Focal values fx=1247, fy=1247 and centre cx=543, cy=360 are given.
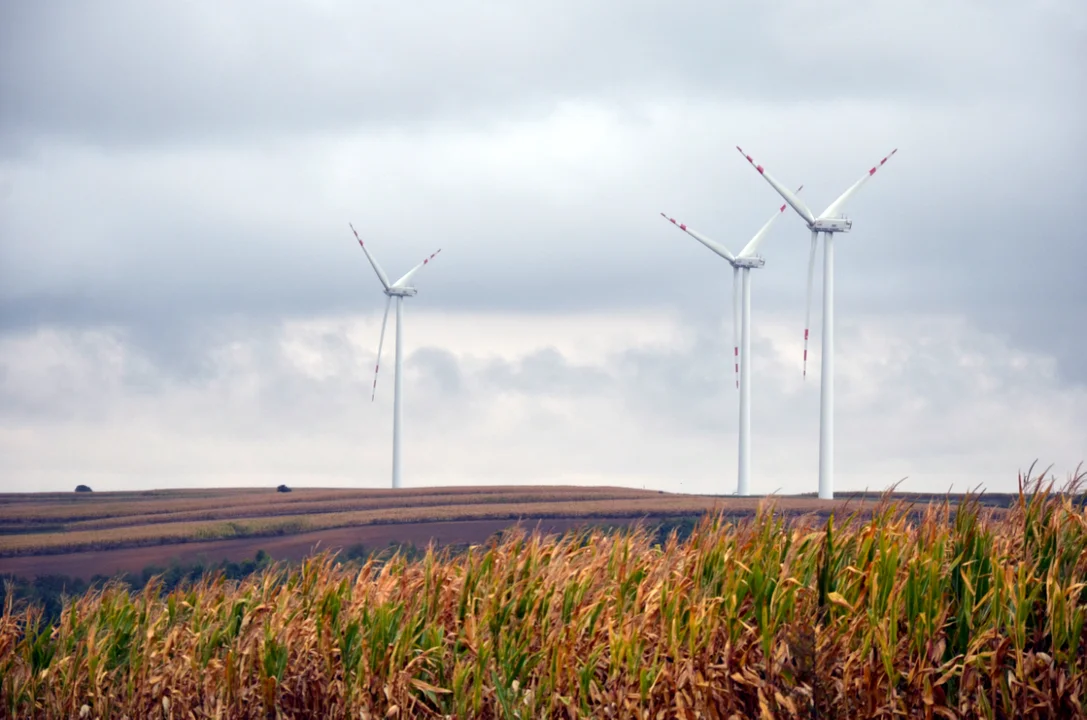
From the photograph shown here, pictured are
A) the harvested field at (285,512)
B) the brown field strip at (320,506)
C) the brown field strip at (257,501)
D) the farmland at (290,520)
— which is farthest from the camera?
the brown field strip at (257,501)

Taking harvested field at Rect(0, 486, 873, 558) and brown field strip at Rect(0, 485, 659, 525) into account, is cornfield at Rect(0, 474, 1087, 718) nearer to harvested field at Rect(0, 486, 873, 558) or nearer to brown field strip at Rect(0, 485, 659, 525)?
harvested field at Rect(0, 486, 873, 558)

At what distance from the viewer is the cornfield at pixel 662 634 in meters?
21.1

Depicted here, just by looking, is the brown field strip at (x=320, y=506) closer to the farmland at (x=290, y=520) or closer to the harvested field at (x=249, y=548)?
the farmland at (x=290, y=520)

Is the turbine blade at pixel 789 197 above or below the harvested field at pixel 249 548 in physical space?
above

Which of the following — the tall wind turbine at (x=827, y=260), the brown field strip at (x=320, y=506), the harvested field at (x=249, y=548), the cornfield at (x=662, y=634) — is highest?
the tall wind turbine at (x=827, y=260)

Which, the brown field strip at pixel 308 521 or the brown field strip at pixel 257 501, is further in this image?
the brown field strip at pixel 257 501

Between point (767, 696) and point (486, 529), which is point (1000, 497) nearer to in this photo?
point (486, 529)

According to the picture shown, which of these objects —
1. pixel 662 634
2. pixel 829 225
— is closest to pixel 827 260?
pixel 829 225

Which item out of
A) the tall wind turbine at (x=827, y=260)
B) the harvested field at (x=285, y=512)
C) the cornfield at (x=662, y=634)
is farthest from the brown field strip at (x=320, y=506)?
the cornfield at (x=662, y=634)

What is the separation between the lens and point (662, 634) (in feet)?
74.3

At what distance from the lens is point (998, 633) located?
21312 mm

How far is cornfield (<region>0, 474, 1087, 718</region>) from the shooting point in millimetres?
21141

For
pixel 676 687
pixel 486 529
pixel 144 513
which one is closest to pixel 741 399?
pixel 486 529

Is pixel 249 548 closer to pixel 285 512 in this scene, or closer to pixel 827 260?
pixel 285 512
